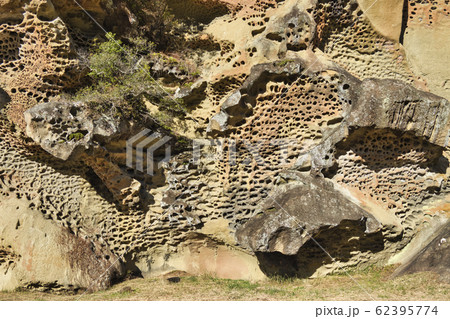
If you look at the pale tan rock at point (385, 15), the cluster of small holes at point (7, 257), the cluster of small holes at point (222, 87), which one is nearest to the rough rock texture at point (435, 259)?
the pale tan rock at point (385, 15)

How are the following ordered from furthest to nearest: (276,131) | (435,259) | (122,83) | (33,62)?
1. (122,83)
2. (33,62)
3. (276,131)
4. (435,259)

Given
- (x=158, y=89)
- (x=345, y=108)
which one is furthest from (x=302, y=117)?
(x=158, y=89)

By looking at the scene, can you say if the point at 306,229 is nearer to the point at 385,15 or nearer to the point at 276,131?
the point at 276,131

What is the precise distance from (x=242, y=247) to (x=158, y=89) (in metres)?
3.90

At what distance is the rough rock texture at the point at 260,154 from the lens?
1001cm

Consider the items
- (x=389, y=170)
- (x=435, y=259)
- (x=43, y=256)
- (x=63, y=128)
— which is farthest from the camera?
(x=389, y=170)

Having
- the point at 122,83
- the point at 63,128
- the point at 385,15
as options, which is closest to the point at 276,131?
the point at 122,83

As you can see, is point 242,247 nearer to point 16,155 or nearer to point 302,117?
point 302,117

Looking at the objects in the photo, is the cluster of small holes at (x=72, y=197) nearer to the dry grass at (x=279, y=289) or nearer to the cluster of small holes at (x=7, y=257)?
the dry grass at (x=279, y=289)

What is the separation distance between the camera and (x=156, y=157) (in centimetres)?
1155

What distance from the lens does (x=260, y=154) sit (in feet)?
35.6

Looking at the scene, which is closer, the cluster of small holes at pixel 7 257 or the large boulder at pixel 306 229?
the large boulder at pixel 306 229

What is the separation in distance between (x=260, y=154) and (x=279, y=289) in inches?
112

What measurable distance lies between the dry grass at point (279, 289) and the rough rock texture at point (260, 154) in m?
0.40
